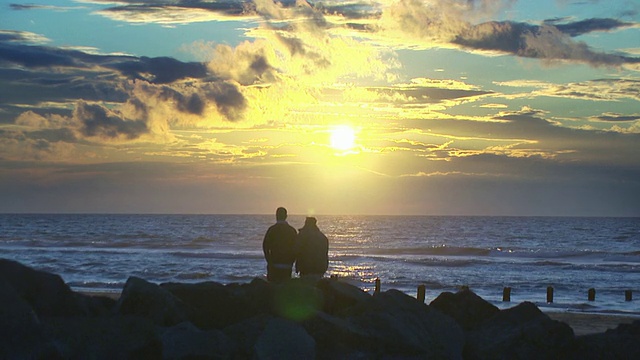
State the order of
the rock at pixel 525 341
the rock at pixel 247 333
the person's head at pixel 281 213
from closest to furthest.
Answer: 1. the rock at pixel 247 333
2. the rock at pixel 525 341
3. the person's head at pixel 281 213

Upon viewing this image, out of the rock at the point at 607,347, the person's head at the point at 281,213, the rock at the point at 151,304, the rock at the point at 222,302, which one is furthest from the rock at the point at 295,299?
the rock at the point at 607,347

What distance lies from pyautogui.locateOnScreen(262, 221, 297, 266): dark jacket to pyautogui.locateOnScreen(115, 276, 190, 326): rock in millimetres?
2711

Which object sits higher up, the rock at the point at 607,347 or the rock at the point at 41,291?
the rock at the point at 41,291

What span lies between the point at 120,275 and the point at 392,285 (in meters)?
12.2

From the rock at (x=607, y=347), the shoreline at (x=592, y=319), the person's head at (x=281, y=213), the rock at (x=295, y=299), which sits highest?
the person's head at (x=281, y=213)

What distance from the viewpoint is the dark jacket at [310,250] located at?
13836mm

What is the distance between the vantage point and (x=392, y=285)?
30281 mm

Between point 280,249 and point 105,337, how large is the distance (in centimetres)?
460

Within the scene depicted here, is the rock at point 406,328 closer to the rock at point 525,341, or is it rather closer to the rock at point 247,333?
the rock at point 525,341

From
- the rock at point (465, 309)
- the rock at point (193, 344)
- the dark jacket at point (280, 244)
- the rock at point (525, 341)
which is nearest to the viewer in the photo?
the rock at point (193, 344)

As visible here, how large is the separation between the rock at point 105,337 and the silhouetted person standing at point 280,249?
3887 millimetres

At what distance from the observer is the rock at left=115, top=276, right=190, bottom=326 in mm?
10953

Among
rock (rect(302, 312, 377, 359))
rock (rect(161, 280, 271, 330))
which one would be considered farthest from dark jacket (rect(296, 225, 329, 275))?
rock (rect(302, 312, 377, 359))

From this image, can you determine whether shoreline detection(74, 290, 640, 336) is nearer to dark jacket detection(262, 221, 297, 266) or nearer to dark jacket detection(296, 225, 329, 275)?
dark jacket detection(296, 225, 329, 275)
